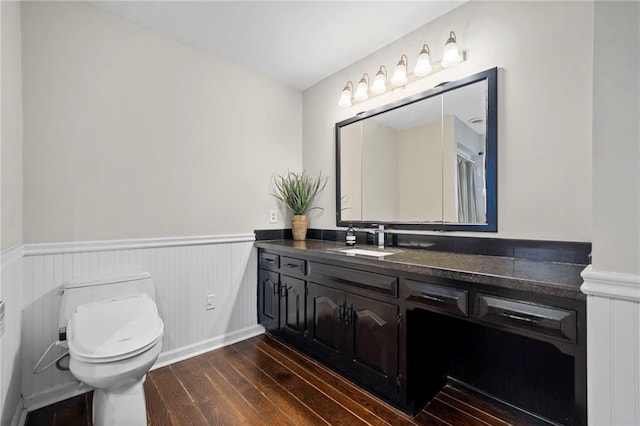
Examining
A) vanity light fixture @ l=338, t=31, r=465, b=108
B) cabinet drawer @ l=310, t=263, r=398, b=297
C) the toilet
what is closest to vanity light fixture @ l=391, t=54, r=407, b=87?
vanity light fixture @ l=338, t=31, r=465, b=108

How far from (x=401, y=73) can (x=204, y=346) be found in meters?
2.51

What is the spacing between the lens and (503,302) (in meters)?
1.14

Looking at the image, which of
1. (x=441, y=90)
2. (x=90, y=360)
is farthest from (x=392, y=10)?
(x=90, y=360)

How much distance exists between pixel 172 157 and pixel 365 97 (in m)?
1.55

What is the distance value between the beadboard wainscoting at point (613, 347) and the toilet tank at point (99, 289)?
2179 millimetres

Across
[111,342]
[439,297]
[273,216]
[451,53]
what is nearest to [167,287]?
[111,342]

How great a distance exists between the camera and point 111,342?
1.37m

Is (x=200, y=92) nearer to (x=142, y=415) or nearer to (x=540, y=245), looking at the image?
(x=142, y=415)

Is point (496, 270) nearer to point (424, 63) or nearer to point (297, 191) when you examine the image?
point (424, 63)

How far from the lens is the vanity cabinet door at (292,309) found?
2086mm

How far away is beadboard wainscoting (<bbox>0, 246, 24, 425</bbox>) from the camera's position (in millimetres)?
1191

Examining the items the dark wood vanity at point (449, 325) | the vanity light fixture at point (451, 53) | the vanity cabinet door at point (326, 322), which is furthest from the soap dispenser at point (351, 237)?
the vanity light fixture at point (451, 53)

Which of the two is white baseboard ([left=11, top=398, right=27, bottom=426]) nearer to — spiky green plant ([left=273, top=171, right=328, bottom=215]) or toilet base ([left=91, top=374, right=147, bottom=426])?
toilet base ([left=91, top=374, right=147, bottom=426])

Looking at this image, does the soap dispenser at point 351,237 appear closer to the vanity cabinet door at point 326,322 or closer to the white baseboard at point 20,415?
the vanity cabinet door at point 326,322
